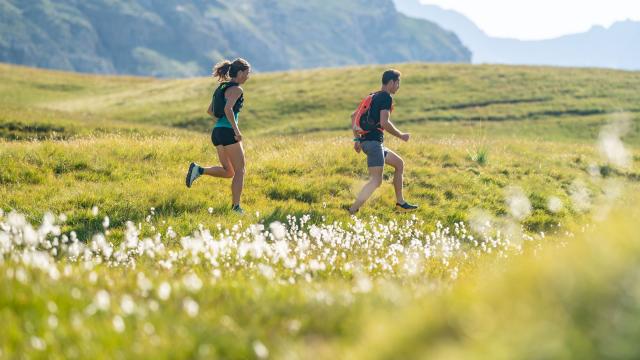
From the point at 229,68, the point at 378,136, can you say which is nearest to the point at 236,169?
the point at 229,68

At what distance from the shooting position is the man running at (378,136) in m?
11.8

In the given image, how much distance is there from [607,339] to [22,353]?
126 inches

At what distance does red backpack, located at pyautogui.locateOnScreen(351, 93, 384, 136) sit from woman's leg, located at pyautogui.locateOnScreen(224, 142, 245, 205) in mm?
2566

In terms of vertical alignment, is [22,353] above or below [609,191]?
above

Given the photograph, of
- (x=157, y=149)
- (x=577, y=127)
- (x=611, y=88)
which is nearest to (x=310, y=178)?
(x=157, y=149)

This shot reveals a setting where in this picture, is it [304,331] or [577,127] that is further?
[577,127]

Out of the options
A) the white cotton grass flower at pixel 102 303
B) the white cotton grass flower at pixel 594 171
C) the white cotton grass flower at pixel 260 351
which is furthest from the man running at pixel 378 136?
the white cotton grass flower at pixel 594 171

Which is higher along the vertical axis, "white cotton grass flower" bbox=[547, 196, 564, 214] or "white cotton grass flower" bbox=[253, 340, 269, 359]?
"white cotton grass flower" bbox=[253, 340, 269, 359]

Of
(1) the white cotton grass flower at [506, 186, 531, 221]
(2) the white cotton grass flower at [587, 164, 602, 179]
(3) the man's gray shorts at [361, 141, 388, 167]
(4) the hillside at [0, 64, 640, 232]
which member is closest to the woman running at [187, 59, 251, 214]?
(4) the hillside at [0, 64, 640, 232]

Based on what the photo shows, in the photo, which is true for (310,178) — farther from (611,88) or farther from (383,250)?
(611,88)

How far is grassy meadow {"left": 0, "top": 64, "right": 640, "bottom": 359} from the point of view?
103 inches

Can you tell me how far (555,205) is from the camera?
14742 millimetres

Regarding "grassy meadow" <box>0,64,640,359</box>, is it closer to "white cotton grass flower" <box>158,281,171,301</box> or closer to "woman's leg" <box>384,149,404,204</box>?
"white cotton grass flower" <box>158,281,171,301</box>

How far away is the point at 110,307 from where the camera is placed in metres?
3.96
